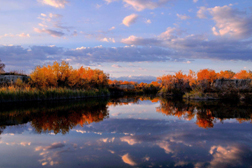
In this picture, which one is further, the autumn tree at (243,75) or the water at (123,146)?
the autumn tree at (243,75)

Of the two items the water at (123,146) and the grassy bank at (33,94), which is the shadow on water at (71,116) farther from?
the grassy bank at (33,94)

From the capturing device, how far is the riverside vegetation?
21.4 m

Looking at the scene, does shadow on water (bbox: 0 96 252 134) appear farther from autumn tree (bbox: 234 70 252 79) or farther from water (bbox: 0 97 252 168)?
autumn tree (bbox: 234 70 252 79)

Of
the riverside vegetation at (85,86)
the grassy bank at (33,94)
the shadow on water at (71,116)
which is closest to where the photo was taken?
the shadow on water at (71,116)

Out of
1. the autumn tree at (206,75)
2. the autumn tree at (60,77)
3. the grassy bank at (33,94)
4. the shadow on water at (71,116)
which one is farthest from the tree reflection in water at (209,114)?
the autumn tree at (60,77)

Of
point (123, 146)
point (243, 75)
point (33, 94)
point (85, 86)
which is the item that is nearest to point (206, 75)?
point (243, 75)

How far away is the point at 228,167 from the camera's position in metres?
4.39

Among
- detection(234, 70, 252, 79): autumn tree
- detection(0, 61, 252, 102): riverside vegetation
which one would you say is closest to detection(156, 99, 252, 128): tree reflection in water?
detection(0, 61, 252, 102): riverside vegetation

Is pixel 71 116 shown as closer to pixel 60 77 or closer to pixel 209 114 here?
pixel 209 114

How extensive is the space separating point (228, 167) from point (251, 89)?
985 inches

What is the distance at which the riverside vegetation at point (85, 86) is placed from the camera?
841 inches

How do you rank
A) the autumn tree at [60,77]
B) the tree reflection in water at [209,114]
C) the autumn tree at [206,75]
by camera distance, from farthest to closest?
the autumn tree at [206,75]
the autumn tree at [60,77]
the tree reflection in water at [209,114]

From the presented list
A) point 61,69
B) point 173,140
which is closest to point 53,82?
point 61,69

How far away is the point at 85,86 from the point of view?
1300 inches
